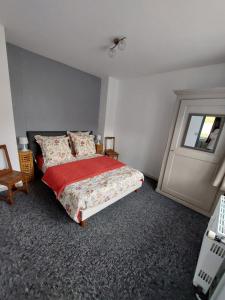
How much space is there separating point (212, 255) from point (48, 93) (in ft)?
11.1

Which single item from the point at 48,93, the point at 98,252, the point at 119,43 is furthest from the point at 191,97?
the point at 48,93

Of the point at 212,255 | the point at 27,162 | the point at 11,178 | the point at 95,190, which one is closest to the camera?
the point at 212,255

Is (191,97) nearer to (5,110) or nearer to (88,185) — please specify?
(88,185)

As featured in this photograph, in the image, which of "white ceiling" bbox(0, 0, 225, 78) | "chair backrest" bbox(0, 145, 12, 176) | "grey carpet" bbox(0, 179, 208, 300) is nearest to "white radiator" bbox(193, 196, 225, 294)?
"grey carpet" bbox(0, 179, 208, 300)

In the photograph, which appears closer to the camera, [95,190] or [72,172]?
[95,190]

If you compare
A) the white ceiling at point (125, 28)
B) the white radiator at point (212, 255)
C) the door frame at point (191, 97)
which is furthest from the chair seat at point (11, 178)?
the door frame at point (191, 97)

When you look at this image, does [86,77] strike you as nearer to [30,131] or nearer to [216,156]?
[30,131]

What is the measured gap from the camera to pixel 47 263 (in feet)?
4.18

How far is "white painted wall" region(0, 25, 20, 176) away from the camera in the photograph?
184 centimetres

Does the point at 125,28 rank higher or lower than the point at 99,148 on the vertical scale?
higher

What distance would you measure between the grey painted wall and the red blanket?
113 cm

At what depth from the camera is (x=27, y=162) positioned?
2.45 metres

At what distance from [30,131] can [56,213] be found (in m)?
1.70

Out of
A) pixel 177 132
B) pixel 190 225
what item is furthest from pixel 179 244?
pixel 177 132
